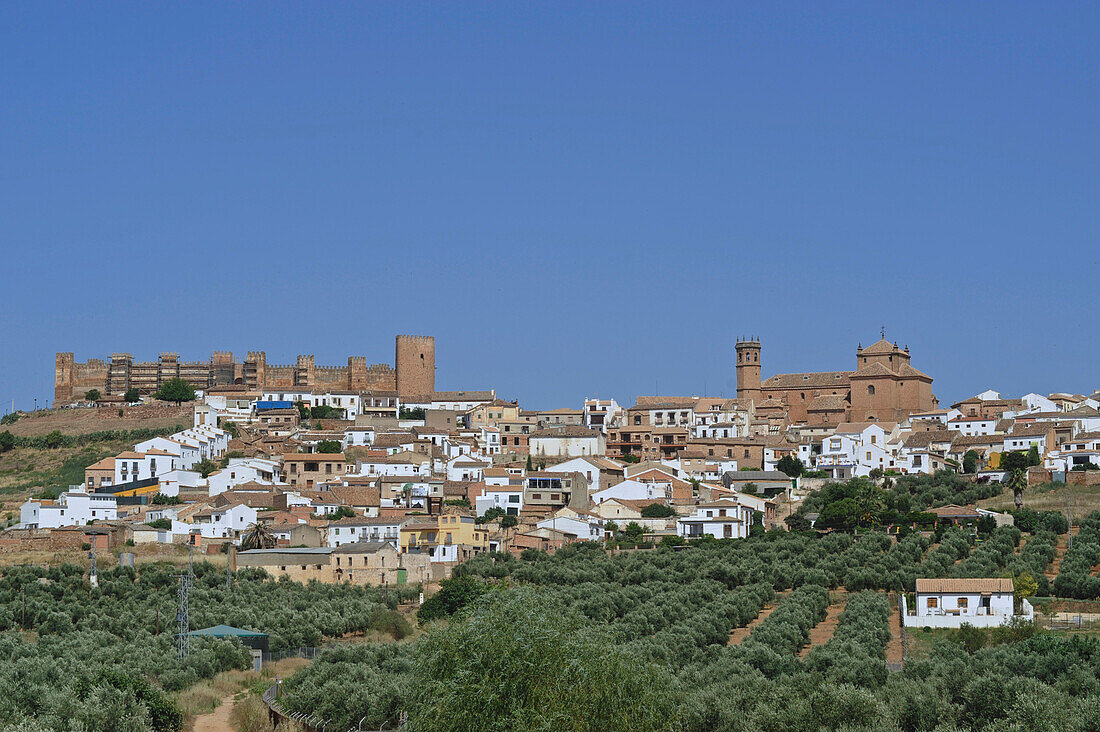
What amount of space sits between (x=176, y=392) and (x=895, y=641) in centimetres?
6501

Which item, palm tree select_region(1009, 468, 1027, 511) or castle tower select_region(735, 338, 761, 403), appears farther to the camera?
castle tower select_region(735, 338, 761, 403)

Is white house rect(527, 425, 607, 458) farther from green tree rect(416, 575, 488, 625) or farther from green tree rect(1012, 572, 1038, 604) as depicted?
green tree rect(1012, 572, 1038, 604)

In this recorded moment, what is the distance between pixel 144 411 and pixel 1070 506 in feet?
182

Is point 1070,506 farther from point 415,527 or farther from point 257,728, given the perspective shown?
point 257,728

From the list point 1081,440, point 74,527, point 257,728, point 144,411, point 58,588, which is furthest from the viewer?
point 144,411

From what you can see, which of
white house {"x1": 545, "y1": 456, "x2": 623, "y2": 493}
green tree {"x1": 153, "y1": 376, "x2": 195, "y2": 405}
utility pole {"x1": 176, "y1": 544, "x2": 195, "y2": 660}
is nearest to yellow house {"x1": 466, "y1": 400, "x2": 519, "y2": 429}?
white house {"x1": 545, "y1": 456, "x2": 623, "y2": 493}

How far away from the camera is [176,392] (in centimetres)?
8838

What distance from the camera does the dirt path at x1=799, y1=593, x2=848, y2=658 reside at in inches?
1284

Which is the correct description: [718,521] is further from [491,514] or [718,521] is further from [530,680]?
[530,680]

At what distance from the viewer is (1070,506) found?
52219mm

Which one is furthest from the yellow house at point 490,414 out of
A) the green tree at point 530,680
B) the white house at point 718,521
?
the green tree at point 530,680

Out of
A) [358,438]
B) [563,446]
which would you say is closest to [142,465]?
[358,438]

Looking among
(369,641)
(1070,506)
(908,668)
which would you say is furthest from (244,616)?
(1070,506)

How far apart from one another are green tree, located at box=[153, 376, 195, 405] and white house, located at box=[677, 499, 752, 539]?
44221 mm
